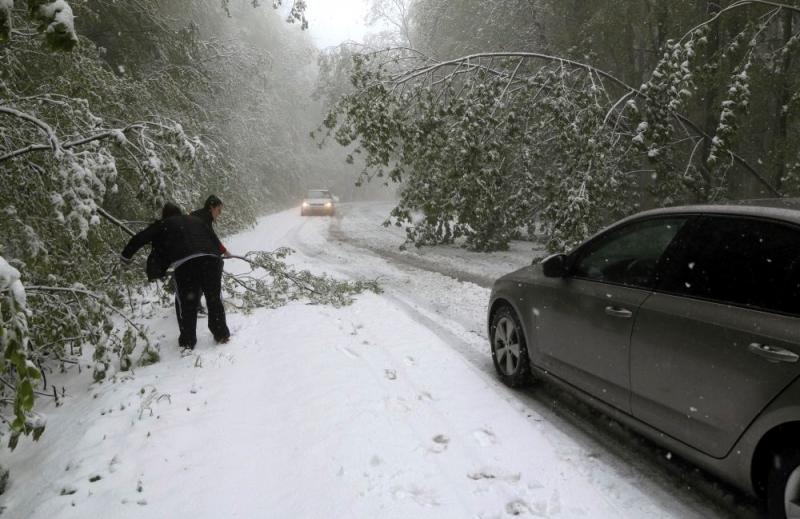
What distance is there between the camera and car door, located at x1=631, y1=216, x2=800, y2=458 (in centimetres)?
220

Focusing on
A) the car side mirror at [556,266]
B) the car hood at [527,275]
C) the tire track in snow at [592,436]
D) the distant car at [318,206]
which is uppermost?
the car side mirror at [556,266]

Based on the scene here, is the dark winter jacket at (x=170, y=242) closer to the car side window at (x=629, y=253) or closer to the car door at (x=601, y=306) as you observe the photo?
the car door at (x=601, y=306)

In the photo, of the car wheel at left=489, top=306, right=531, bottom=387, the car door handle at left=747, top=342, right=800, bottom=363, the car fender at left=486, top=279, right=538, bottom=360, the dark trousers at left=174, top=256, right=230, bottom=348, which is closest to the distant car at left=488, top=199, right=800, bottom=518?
the car door handle at left=747, top=342, right=800, bottom=363

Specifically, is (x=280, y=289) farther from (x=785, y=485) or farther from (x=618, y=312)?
(x=785, y=485)

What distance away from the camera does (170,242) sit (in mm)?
5047

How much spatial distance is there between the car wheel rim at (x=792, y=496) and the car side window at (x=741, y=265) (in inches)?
28.0

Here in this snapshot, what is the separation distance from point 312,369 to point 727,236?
11.6 ft

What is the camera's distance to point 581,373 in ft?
11.3

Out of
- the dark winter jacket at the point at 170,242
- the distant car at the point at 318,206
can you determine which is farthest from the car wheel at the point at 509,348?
the distant car at the point at 318,206

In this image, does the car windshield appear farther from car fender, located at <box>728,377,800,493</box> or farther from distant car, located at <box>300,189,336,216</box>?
car fender, located at <box>728,377,800,493</box>

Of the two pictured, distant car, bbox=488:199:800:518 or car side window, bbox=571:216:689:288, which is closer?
distant car, bbox=488:199:800:518

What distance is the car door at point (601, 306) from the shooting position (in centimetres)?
303

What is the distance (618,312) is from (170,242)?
4.35 metres

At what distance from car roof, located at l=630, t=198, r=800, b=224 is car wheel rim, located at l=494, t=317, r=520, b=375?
1.70 meters
